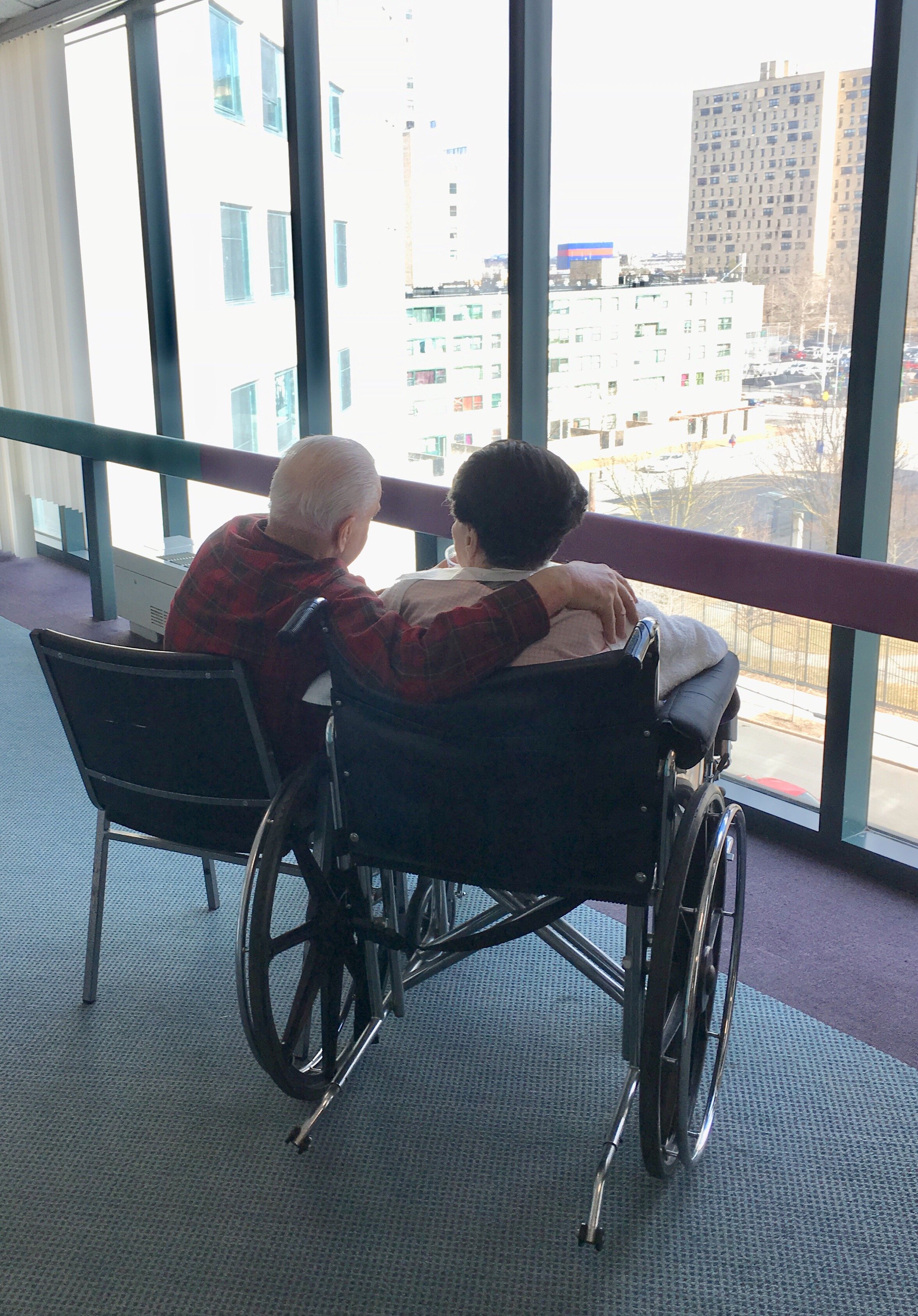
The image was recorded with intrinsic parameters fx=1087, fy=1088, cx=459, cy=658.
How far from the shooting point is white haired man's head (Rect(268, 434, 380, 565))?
62.7 inches

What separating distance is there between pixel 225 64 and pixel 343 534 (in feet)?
9.52

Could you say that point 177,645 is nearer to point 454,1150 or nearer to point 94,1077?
point 94,1077

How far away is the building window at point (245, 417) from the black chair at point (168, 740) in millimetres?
2430

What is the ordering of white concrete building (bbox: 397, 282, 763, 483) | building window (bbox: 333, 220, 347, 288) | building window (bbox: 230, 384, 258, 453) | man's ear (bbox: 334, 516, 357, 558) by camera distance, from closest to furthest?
man's ear (bbox: 334, 516, 357, 558) < white concrete building (bbox: 397, 282, 763, 483) < building window (bbox: 333, 220, 347, 288) < building window (bbox: 230, 384, 258, 453)

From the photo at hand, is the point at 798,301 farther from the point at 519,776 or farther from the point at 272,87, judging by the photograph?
the point at 272,87

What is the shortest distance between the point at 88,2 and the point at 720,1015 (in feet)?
13.0

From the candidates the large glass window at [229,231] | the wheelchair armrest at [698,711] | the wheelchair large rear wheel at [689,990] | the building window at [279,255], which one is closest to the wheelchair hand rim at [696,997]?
the wheelchair large rear wheel at [689,990]

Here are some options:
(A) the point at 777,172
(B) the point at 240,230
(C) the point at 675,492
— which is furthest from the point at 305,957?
(B) the point at 240,230

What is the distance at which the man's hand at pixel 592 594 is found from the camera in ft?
4.40

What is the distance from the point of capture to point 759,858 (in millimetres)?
2455

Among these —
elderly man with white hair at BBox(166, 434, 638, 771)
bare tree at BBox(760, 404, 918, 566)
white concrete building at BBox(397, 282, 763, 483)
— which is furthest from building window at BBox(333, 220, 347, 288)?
elderly man with white hair at BBox(166, 434, 638, 771)

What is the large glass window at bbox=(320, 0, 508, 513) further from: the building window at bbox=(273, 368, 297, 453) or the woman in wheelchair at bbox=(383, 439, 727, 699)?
the woman in wheelchair at bbox=(383, 439, 727, 699)

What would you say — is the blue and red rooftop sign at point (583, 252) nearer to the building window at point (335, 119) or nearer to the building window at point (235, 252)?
the building window at point (335, 119)

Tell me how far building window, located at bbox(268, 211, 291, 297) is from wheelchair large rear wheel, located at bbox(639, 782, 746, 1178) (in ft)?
9.05
